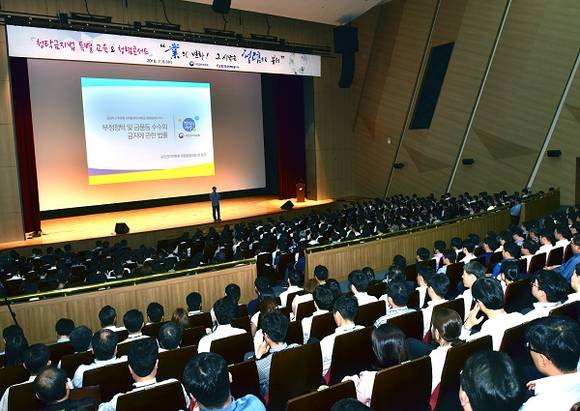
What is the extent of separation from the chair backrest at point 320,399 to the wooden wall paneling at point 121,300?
4.51 metres

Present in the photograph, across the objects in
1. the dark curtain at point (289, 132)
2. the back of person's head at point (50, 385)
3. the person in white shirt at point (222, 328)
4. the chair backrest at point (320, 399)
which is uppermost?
the dark curtain at point (289, 132)

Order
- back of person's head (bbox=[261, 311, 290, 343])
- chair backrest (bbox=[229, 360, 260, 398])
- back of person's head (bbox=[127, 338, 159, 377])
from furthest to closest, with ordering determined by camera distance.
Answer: back of person's head (bbox=[261, 311, 290, 343]) → chair backrest (bbox=[229, 360, 260, 398]) → back of person's head (bbox=[127, 338, 159, 377])

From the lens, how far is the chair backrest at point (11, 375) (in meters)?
3.47

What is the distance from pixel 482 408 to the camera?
5.51 ft

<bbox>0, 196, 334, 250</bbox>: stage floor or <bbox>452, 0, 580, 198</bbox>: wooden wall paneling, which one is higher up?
<bbox>452, 0, 580, 198</bbox>: wooden wall paneling

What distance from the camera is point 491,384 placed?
168cm

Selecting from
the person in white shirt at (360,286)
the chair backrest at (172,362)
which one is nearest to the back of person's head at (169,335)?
the chair backrest at (172,362)

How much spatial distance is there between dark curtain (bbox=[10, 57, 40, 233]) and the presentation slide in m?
1.95

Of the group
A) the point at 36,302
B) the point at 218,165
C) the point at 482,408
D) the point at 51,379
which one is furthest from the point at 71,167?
the point at 482,408

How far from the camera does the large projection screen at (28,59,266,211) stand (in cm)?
1469

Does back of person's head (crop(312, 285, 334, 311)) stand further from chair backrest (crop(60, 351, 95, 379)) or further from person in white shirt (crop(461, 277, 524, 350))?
chair backrest (crop(60, 351, 95, 379))

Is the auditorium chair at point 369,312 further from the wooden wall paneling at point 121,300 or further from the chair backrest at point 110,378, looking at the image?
the wooden wall paneling at point 121,300

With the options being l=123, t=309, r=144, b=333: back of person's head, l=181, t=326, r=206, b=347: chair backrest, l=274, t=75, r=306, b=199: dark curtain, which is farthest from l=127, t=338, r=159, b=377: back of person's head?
l=274, t=75, r=306, b=199: dark curtain

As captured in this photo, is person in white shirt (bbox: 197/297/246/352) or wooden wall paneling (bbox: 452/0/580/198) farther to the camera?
wooden wall paneling (bbox: 452/0/580/198)
